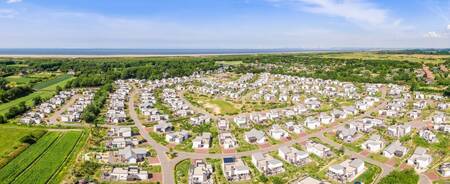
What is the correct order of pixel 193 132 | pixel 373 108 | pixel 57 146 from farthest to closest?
pixel 373 108, pixel 193 132, pixel 57 146

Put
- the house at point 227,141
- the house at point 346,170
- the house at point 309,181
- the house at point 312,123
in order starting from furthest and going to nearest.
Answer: the house at point 312,123
the house at point 227,141
the house at point 346,170
the house at point 309,181

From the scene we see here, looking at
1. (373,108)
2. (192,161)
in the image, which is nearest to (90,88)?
(192,161)

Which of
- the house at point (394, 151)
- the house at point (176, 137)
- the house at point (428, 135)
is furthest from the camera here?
the house at point (176, 137)

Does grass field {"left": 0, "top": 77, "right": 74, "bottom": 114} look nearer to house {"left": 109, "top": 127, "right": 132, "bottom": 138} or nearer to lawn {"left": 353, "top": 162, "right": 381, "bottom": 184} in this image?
house {"left": 109, "top": 127, "right": 132, "bottom": 138}

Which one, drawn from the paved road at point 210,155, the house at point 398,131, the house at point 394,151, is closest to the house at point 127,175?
the paved road at point 210,155

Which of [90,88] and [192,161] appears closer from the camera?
[192,161]

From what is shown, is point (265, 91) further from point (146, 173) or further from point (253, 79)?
point (146, 173)

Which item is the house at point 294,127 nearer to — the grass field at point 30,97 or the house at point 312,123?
the house at point 312,123

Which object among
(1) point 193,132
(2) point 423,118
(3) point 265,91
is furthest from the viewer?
(3) point 265,91
